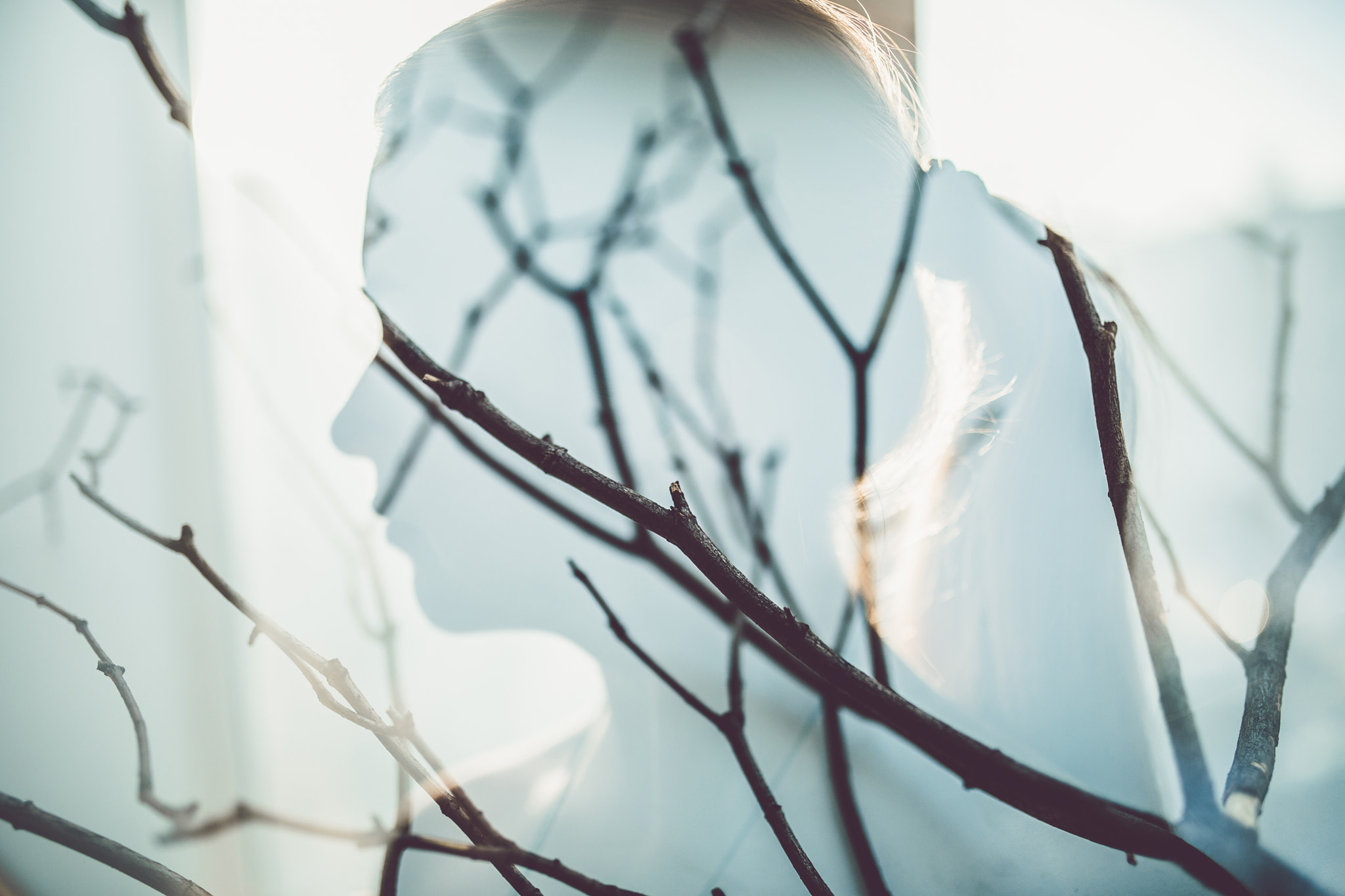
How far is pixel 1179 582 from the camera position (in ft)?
1.10

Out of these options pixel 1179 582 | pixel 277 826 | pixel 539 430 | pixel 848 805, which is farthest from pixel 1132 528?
pixel 277 826

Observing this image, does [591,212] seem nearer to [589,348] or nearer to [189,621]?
[589,348]

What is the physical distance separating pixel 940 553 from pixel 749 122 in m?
0.27

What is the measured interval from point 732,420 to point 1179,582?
0.24 meters

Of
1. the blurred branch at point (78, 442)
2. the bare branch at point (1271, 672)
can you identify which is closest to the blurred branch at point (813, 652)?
the bare branch at point (1271, 672)

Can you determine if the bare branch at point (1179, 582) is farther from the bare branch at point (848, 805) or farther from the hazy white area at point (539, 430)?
the bare branch at point (848, 805)

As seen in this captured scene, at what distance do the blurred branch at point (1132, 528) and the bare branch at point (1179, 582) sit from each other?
0.08 feet

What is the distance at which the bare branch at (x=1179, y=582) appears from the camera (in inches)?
12.8

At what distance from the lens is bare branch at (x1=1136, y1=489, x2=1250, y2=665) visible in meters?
0.33

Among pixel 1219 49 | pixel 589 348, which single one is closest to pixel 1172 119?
pixel 1219 49

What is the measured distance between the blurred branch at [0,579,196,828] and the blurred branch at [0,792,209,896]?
0.08 ft

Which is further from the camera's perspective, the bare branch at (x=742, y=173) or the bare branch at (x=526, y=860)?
the bare branch at (x=742, y=173)

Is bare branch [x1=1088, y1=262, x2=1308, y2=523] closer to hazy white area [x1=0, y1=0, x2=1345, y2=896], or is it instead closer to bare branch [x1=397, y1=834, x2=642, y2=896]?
hazy white area [x1=0, y1=0, x2=1345, y2=896]

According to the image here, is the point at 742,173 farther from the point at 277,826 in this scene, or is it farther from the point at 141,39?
the point at 277,826
